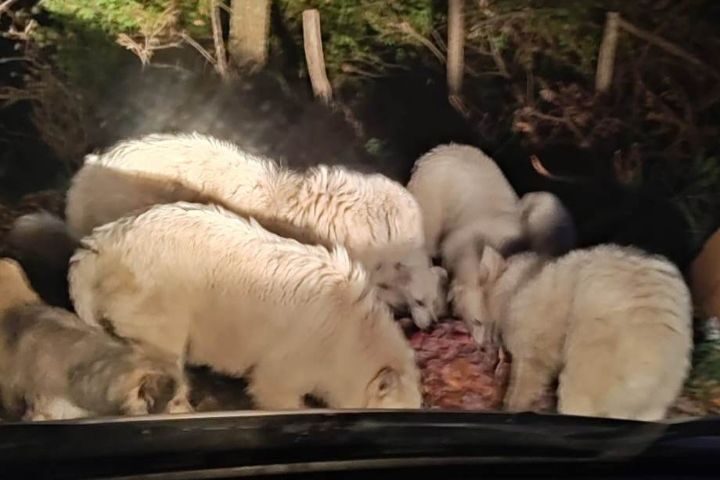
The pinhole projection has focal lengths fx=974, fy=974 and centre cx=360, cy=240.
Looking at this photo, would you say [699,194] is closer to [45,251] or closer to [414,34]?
[414,34]

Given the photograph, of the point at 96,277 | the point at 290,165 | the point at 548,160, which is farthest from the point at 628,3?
A: the point at 96,277

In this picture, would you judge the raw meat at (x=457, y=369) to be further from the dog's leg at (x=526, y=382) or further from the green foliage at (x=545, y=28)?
the green foliage at (x=545, y=28)

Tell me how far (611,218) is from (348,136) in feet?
1.48

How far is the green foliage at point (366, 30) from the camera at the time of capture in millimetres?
1551

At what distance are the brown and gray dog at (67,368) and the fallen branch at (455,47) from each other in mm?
628

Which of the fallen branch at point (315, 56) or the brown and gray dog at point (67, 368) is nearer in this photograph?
the brown and gray dog at point (67, 368)

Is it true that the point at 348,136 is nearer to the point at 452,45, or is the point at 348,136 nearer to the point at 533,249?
the point at 452,45

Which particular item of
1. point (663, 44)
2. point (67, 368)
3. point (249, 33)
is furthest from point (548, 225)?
point (67, 368)

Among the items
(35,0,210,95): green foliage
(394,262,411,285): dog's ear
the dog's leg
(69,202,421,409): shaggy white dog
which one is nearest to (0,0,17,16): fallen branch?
(35,0,210,95): green foliage

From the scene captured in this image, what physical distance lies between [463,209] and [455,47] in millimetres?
264

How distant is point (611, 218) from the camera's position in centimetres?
160

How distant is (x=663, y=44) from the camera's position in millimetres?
1573

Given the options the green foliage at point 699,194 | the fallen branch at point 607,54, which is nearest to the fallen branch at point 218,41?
the fallen branch at point 607,54

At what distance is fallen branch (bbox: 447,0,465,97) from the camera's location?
5.11 feet
